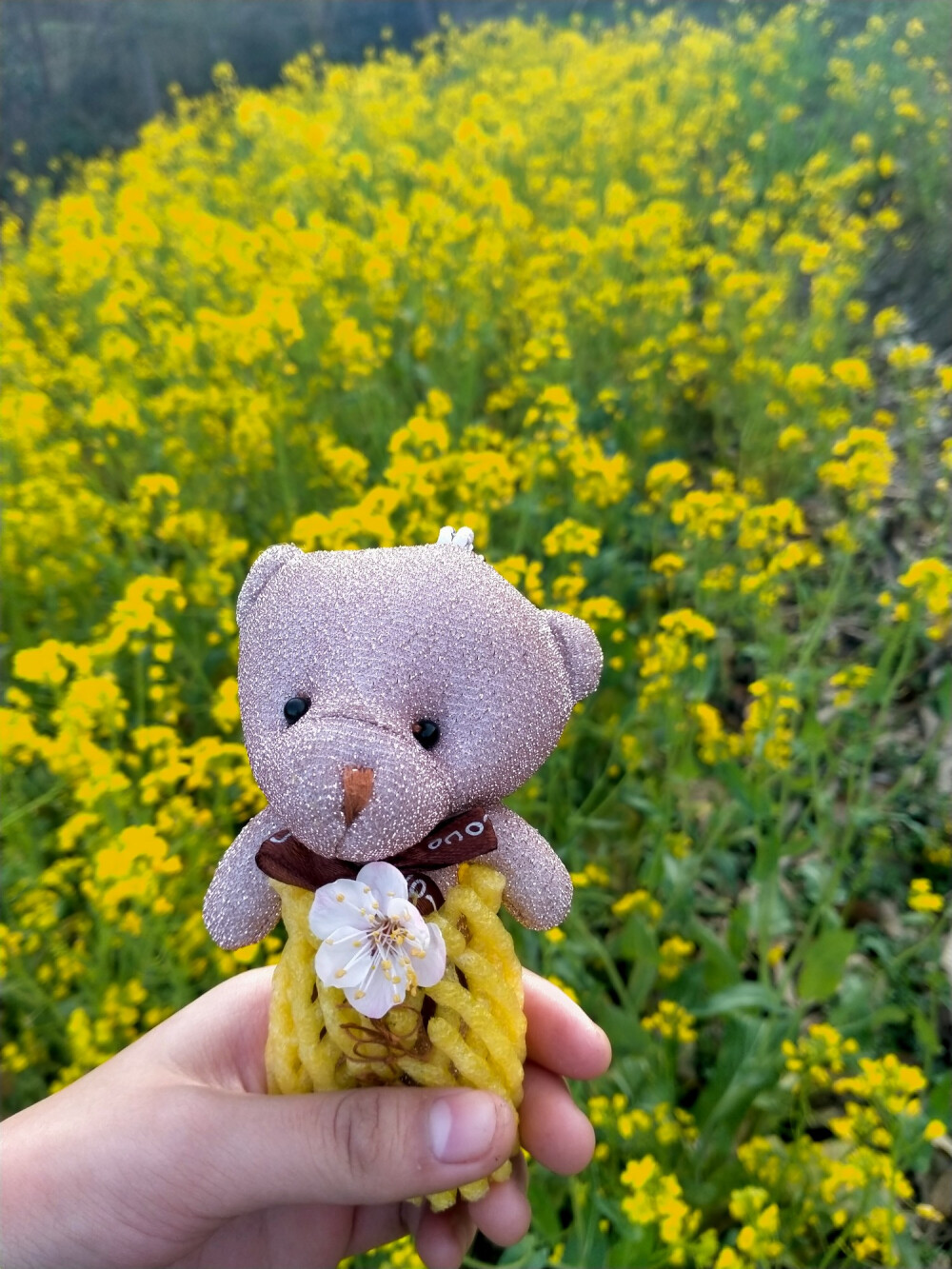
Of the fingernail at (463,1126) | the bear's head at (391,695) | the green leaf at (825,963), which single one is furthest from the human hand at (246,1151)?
the green leaf at (825,963)

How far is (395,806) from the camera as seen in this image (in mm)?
688

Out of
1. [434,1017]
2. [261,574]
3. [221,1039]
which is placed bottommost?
[221,1039]

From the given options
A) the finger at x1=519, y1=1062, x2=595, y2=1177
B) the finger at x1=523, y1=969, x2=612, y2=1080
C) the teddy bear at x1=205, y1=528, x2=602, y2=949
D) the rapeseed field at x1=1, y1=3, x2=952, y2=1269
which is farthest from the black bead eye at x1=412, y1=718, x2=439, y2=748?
the rapeseed field at x1=1, y1=3, x2=952, y2=1269

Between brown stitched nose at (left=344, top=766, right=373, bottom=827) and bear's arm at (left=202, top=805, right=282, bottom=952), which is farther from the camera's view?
bear's arm at (left=202, top=805, right=282, bottom=952)

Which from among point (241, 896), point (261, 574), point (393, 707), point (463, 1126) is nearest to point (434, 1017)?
point (463, 1126)

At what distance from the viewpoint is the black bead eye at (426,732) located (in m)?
0.76

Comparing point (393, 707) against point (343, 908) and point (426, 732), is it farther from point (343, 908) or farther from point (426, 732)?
point (343, 908)

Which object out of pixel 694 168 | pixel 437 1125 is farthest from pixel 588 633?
pixel 694 168

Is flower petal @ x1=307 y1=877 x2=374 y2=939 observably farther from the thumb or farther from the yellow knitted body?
the thumb

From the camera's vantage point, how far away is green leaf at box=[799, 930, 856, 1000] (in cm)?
152

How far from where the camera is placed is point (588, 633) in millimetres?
909

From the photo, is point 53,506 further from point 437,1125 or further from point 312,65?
point 312,65

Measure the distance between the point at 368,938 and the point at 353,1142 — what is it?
0.27m

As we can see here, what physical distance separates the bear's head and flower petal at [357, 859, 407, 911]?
2 cm
